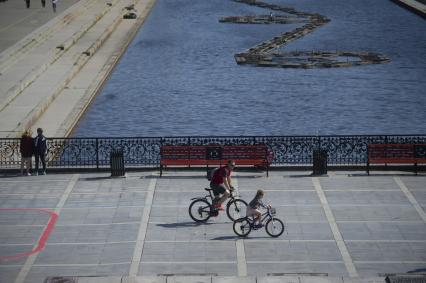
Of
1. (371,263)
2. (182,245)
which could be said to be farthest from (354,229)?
(182,245)

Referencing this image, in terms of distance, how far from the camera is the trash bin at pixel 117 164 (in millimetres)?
32531

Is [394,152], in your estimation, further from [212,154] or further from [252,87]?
[252,87]

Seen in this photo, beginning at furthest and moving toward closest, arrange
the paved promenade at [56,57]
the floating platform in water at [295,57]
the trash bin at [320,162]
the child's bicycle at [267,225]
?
the floating platform in water at [295,57] < the paved promenade at [56,57] < the trash bin at [320,162] < the child's bicycle at [267,225]

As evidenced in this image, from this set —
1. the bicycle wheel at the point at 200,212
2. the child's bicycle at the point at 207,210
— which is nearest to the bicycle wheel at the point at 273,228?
the child's bicycle at the point at 207,210

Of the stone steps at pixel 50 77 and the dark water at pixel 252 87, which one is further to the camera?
the dark water at pixel 252 87

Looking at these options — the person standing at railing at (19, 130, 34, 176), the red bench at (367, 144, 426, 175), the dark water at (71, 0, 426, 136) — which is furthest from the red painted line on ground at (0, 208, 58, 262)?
the dark water at (71, 0, 426, 136)

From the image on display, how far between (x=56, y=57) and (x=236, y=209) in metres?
39.5

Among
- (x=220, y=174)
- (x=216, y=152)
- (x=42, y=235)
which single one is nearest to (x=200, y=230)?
(x=220, y=174)

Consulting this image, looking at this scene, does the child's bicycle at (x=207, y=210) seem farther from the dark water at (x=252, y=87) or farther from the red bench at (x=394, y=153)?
the dark water at (x=252, y=87)

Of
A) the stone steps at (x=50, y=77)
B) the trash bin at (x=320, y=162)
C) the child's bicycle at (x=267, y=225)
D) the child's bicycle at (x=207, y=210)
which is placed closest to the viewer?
the child's bicycle at (x=267, y=225)

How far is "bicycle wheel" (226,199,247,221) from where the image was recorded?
27469 mm

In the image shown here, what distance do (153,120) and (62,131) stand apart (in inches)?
417

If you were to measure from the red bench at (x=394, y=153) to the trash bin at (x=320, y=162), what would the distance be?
153cm

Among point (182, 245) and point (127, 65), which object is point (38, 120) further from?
point (127, 65)
